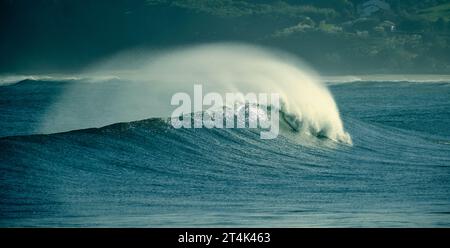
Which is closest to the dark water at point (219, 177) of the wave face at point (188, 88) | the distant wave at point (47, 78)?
the wave face at point (188, 88)

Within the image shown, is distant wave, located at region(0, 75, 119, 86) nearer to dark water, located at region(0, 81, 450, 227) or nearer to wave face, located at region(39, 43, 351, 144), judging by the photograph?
wave face, located at region(39, 43, 351, 144)

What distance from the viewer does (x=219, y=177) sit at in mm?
13836

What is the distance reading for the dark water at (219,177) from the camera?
1051 centimetres

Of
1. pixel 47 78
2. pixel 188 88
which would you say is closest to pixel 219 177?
pixel 188 88

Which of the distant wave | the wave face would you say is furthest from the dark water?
the distant wave

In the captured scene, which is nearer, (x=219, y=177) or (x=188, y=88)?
(x=219, y=177)

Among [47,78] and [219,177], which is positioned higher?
[47,78]

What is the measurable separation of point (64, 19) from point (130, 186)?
27.1 metres

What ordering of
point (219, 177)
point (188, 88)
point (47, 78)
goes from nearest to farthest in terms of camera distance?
point (219, 177) → point (188, 88) → point (47, 78)

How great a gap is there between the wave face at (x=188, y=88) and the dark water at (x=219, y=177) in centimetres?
96

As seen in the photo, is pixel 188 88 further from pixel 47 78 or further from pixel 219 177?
pixel 219 177

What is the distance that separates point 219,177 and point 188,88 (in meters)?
18.0

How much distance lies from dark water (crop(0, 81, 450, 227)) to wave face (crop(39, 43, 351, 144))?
96 cm

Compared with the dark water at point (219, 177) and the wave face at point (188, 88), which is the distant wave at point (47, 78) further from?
the dark water at point (219, 177)
